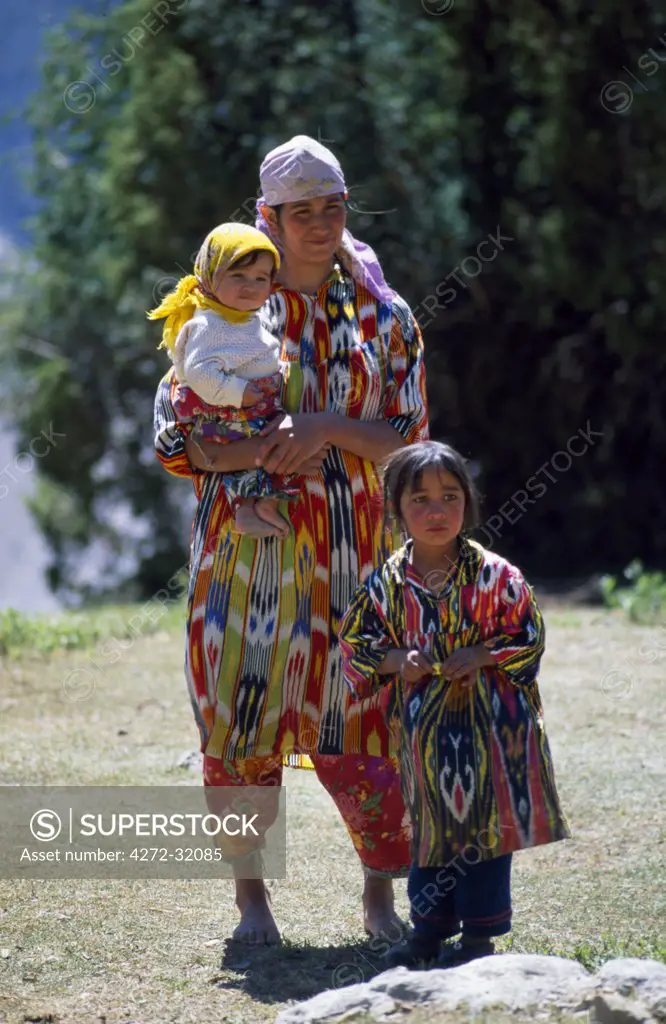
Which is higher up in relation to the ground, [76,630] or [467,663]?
[76,630]

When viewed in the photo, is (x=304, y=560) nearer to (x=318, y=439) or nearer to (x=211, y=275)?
(x=318, y=439)

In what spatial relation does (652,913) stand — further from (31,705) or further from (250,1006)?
(31,705)

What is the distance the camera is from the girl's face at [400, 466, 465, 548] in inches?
132

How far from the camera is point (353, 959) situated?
12.2ft

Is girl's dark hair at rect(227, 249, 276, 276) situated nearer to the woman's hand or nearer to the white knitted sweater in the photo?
the white knitted sweater

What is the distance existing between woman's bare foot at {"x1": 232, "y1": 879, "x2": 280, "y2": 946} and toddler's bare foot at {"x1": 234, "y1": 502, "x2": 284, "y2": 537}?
3.00 ft

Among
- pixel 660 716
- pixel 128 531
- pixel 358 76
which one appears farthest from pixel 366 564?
pixel 128 531

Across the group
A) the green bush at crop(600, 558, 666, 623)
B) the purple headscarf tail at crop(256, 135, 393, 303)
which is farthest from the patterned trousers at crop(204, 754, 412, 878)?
the green bush at crop(600, 558, 666, 623)

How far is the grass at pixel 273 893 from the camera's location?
356 centimetres

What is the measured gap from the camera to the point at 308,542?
3.84 meters

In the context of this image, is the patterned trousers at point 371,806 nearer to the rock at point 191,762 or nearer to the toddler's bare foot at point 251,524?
the toddler's bare foot at point 251,524

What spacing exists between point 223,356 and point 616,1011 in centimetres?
Answer: 179

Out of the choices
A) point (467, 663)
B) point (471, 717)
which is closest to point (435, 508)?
point (467, 663)

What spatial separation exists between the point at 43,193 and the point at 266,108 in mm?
5968
